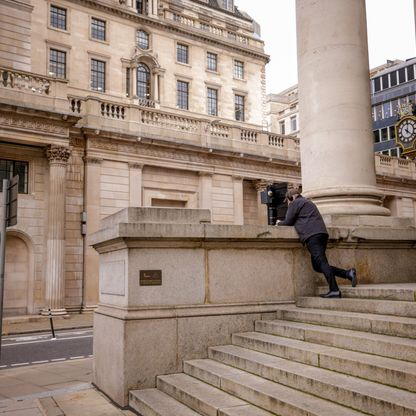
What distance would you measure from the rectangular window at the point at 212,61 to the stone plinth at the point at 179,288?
35.8 metres

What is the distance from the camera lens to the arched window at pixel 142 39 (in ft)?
125

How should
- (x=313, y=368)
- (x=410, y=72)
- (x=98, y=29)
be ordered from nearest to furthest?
(x=313, y=368) < (x=98, y=29) < (x=410, y=72)

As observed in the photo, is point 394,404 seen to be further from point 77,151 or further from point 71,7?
point 71,7

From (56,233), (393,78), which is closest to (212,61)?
(56,233)

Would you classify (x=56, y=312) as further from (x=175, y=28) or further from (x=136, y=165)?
(x=175, y=28)

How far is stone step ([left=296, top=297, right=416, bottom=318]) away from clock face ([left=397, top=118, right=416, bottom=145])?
18.4m

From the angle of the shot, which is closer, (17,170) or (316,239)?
(316,239)

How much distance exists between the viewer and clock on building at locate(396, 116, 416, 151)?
78.3 feet

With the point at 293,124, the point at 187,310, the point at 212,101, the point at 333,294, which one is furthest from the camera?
the point at 293,124

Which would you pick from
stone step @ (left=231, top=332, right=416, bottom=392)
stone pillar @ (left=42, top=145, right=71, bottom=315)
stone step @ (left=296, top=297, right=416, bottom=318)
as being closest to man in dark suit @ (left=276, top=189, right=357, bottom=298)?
stone step @ (left=296, top=297, right=416, bottom=318)

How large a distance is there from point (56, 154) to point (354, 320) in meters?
18.8

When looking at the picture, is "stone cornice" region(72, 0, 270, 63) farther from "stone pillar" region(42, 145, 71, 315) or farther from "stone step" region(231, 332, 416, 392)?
"stone step" region(231, 332, 416, 392)

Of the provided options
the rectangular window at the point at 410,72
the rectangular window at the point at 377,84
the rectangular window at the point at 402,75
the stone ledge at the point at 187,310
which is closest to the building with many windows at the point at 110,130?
the stone ledge at the point at 187,310

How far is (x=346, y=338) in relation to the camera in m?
6.09
